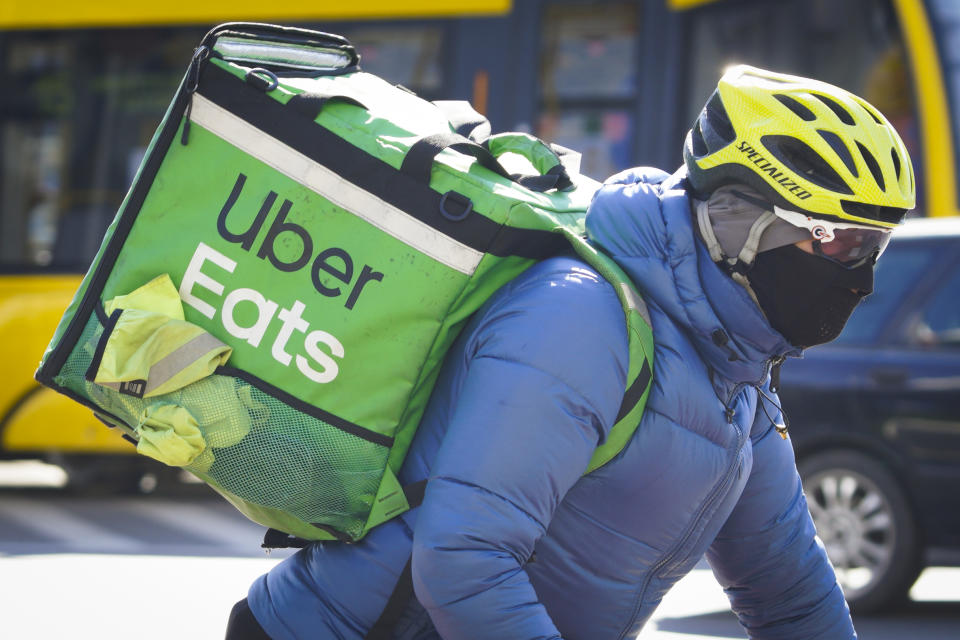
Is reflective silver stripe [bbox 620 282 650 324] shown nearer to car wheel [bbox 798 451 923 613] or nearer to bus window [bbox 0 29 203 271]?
car wheel [bbox 798 451 923 613]

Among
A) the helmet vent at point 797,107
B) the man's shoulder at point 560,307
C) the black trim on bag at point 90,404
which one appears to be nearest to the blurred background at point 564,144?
the black trim on bag at point 90,404

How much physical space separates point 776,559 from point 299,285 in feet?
3.11

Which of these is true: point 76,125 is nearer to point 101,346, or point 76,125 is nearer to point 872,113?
point 101,346

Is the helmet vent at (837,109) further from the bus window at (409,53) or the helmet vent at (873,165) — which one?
the bus window at (409,53)

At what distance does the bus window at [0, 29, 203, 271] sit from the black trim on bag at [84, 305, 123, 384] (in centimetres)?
765

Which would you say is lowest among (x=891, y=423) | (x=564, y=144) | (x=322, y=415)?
(x=891, y=423)

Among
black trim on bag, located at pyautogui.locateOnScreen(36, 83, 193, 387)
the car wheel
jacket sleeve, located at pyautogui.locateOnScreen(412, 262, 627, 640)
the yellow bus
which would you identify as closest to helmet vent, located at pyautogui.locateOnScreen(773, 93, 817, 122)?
jacket sleeve, located at pyautogui.locateOnScreen(412, 262, 627, 640)

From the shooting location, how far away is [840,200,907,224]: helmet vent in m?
1.93

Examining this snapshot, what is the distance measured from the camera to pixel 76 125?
9555 millimetres

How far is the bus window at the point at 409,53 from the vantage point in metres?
9.07

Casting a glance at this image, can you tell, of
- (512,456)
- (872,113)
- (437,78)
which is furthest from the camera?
(437,78)

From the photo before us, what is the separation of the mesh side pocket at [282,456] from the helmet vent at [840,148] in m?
0.76

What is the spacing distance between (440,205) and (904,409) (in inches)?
186

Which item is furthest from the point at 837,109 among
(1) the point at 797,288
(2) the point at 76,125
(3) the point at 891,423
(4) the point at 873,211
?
(2) the point at 76,125
